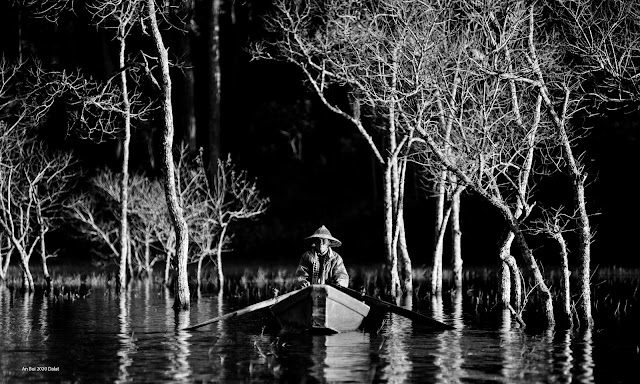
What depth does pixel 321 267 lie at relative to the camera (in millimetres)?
21453

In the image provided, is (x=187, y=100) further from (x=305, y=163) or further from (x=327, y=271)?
(x=327, y=271)

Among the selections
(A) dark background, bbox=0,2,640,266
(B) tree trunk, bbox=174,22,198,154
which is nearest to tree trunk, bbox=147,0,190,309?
(A) dark background, bbox=0,2,640,266

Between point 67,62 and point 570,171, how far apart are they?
40968mm

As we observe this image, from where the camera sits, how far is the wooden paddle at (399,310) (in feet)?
66.4

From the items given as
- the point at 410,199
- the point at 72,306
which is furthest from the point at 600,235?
the point at 72,306

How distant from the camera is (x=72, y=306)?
28.3 meters

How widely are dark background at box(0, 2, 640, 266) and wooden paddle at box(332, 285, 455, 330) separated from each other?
936 inches

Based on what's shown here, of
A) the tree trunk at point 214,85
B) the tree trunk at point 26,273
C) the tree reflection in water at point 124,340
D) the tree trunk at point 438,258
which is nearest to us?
the tree reflection in water at point 124,340

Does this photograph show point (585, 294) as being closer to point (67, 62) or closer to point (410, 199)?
point (410, 199)

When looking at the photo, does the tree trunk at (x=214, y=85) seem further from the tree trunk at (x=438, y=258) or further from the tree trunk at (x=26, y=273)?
the tree trunk at (x=438, y=258)

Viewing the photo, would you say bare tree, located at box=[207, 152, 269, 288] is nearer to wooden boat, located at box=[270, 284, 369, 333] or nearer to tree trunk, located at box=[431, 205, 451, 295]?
tree trunk, located at box=[431, 205, 451, 295]

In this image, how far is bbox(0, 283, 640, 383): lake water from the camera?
49.0ft

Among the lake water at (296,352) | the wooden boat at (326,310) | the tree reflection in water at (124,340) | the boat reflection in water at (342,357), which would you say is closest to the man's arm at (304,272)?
the wooden boat at (326,310)

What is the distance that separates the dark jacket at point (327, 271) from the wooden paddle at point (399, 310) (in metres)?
0.67
